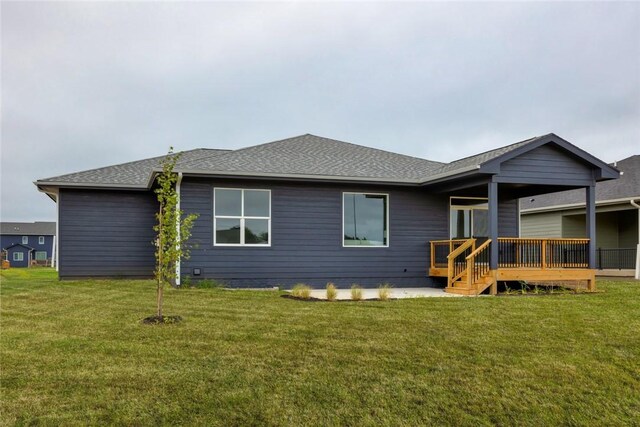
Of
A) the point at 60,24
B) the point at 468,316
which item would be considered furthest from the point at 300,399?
the point at 60,24

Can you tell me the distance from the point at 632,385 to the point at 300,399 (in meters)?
3.06

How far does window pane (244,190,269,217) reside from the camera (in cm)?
1189

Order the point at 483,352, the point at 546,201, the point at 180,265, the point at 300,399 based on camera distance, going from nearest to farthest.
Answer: the point at 300,399 < the point at 483,352 < the point at 180,265 < the point at 546,201

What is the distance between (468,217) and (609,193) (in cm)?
643

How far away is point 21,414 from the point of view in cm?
388

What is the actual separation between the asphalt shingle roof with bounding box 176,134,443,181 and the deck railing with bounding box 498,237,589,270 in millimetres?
2834

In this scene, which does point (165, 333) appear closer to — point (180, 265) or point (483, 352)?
point (483, 352)

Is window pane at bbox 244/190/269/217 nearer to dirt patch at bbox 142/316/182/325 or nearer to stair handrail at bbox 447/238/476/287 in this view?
stair handrail at bbox 447/238/476/287

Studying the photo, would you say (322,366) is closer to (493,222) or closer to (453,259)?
(493,222)

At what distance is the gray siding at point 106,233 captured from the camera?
13.5 m

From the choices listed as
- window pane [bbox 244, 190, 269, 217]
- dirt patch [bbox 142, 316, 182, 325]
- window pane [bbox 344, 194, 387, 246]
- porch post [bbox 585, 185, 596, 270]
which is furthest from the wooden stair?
dirt patch [bbox 142, 316, 182, 325]

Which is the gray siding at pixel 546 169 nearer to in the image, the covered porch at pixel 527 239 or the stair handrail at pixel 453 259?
the covered porch at pixel 527 239

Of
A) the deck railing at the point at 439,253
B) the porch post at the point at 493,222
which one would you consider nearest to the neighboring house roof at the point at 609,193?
the deck railing at the point at 439,253

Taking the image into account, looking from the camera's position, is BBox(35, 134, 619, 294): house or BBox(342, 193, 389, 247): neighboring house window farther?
BBox(342, 193, 389, 247): neighboring house window
